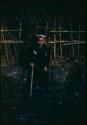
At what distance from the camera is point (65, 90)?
43.4 feet

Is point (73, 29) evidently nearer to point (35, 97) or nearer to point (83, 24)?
point (83, 24)

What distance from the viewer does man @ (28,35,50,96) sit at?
13.2 metres

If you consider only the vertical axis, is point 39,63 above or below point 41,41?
below

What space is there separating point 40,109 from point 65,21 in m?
1.53

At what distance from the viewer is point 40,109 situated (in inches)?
522

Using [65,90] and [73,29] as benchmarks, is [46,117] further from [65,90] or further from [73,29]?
A: [73,29]

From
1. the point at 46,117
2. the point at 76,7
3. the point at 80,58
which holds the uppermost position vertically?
the point at 76,7

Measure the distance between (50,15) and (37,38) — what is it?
44 cm

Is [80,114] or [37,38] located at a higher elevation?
[37,38]

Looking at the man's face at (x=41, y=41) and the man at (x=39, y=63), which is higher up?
the man's face at (x=41, y=41)

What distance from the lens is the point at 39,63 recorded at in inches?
524

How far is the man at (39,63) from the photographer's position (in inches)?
522

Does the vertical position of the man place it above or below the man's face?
below

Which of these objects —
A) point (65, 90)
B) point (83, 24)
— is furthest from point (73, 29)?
point (65, 90)
